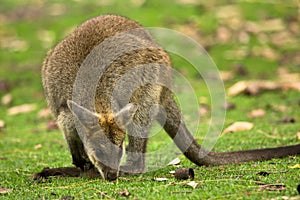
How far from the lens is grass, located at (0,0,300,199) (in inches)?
Answer: 173

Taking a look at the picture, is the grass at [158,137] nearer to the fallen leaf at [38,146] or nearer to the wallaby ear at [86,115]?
the fallen leaf at [38,146]

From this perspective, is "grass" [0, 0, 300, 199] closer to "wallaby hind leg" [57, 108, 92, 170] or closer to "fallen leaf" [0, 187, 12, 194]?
"fallen leaf" [0, 187, 12, 194]

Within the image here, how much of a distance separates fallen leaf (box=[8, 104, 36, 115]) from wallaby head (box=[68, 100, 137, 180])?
4.30 meters

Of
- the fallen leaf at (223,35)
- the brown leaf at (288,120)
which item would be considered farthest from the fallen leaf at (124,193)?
the fallen leaf at (223,35)

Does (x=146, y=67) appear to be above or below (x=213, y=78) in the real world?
above

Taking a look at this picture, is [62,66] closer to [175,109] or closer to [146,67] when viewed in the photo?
[146,67]

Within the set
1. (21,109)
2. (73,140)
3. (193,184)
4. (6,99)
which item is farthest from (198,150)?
(6,99)

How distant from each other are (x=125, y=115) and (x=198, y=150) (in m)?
0.96

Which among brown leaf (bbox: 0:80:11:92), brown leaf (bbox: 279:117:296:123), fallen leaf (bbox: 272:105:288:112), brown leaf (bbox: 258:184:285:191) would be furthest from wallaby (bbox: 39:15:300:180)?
brown leaf (bbox: 0:80:11:92)

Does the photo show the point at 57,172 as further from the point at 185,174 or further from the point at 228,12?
the point at 228,12

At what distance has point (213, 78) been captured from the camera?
10.3 meters

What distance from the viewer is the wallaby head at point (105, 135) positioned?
4742mm

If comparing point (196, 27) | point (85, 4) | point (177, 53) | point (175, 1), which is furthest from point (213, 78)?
point (85, 4)

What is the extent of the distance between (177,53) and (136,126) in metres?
6.16
